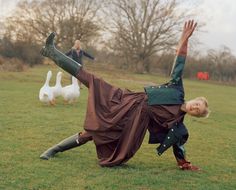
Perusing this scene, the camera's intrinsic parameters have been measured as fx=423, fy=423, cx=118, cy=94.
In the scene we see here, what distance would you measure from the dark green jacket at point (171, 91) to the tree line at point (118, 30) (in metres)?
39.9

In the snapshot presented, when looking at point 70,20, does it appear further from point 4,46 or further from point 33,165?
point 33,165

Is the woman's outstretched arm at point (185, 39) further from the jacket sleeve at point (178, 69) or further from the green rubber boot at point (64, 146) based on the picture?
the green rubber boot at point (64, 146)

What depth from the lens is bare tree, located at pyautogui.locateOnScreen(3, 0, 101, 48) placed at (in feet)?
158

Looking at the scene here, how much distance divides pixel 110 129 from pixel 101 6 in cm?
4738

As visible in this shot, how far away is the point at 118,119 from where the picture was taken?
19.2 ft

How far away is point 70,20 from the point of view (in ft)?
163

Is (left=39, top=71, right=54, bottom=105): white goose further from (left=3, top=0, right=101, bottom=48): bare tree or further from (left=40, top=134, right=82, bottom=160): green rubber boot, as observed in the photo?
(left=3, top=0, right=101, bottom=48): bare tree

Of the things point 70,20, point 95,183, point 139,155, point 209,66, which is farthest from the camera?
point 209,66

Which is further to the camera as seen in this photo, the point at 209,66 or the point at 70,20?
the point at 209,66

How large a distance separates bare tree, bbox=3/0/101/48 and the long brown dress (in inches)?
1677

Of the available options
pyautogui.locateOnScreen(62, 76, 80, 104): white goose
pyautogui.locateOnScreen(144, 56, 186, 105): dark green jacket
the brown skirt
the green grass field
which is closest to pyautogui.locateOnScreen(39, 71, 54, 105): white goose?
pyautogui.locateOnScreen(62, 76, 80, 104): white goose

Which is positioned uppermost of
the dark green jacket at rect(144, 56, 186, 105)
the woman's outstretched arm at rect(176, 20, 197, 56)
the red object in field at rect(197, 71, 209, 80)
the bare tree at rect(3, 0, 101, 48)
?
the bare tree at rect(3, 0, 101, 48)

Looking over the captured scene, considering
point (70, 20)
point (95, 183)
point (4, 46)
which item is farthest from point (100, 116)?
point (70, 20)

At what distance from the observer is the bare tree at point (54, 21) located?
1901 inches
